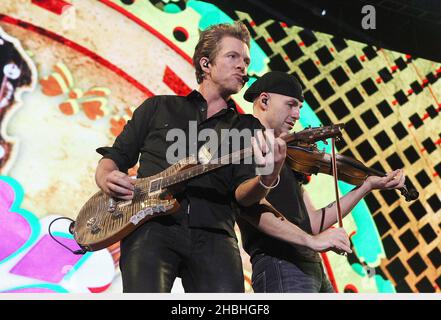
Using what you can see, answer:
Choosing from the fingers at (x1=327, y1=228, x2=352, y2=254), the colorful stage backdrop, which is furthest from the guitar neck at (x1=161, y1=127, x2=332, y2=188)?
the colorful stage backdrop

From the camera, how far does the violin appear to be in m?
3.01

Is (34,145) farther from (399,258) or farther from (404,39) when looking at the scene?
(404,39)

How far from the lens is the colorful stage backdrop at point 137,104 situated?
11.9 feet

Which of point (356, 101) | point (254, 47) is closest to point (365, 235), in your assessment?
point (356, 101)

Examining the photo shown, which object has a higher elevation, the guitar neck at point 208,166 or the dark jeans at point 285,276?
the guitar neck at point 208,166

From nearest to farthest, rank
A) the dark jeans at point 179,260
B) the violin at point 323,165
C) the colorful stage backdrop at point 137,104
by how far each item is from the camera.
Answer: the dark jeans at point 179,260 < the violin at point 323,165 < the colorful stage backdrop at point 137,104

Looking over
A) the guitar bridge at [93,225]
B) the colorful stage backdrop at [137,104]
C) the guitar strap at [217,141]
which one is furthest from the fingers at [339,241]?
the colorful stage backdrop at [137,104]

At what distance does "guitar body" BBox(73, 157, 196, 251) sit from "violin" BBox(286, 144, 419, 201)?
724 millimetres

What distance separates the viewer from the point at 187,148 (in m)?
2.52

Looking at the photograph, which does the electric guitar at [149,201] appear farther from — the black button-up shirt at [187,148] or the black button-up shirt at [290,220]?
the black button-up shirt at [290,220]

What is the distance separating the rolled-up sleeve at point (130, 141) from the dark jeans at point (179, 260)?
37 cm

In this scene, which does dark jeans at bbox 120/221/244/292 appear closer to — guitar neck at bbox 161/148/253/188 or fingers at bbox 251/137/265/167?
guitar neck at bbox 161/148/253/188
